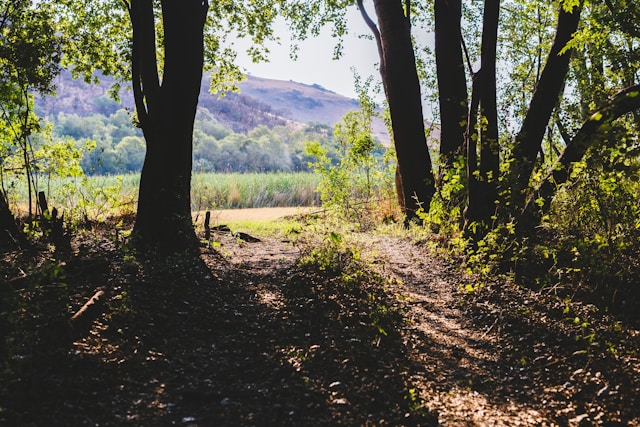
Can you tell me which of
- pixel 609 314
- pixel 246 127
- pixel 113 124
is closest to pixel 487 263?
pixel 609 314

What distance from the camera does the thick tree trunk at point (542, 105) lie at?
523 centimetres

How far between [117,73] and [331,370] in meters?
8.43

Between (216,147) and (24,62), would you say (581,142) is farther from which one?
(216,147)

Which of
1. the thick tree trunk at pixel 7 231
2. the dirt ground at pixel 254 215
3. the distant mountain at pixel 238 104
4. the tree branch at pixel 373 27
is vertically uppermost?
the distant mountain at pixel 238 104

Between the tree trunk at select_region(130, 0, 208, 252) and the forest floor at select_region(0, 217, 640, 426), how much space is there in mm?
917

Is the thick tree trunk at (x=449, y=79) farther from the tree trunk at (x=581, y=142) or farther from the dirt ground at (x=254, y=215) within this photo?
the dirt ground at (x=254, y=215)

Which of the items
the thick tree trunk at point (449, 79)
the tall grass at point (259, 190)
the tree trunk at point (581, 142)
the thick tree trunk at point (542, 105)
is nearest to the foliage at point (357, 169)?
the thick tree trunk at point (449, 79)

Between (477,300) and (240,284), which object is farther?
(240,284)

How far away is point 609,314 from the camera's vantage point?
3846mm

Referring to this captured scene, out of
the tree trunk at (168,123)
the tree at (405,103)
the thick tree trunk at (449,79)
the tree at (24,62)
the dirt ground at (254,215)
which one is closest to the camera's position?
the tree trunk at (168,123)

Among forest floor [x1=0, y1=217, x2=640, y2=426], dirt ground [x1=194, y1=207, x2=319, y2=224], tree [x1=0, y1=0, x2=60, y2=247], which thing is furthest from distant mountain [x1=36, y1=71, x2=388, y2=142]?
forest floor [x1=0, y1=217, x2=640, y2=426]

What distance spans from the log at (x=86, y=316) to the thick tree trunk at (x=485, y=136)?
380cm

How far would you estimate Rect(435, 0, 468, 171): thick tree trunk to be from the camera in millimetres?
7723

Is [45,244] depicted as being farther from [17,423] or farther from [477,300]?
[477,300]
